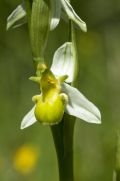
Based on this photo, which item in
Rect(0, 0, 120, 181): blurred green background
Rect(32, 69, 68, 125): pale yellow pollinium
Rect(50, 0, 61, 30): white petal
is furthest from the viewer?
Rect(0, 0, 120, 181): blurred green background

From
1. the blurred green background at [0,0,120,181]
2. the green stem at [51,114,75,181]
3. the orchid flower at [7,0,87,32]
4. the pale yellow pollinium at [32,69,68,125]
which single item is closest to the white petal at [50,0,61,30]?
the orchid flower at [7,0,87,32]

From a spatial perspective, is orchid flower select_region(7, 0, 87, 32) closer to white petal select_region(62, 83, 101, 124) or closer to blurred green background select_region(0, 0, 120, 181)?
white petal select_region(62, 83, 101, 124)

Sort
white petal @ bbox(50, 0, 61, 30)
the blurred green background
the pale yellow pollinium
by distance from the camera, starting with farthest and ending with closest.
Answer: the blurred green background < white petal @ bbox(50, 0, 61, 30) < the pale yellow pollinium

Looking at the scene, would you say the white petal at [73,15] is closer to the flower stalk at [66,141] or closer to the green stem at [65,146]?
the flower stalk at [66,141]

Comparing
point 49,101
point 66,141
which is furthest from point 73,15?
point 66,141

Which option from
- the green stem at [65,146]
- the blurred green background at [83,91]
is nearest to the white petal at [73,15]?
the green stem at [65,146]

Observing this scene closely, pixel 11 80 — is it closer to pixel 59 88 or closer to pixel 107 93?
pixel 107 93

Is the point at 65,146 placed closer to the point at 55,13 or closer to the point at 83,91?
the point at 55,13
